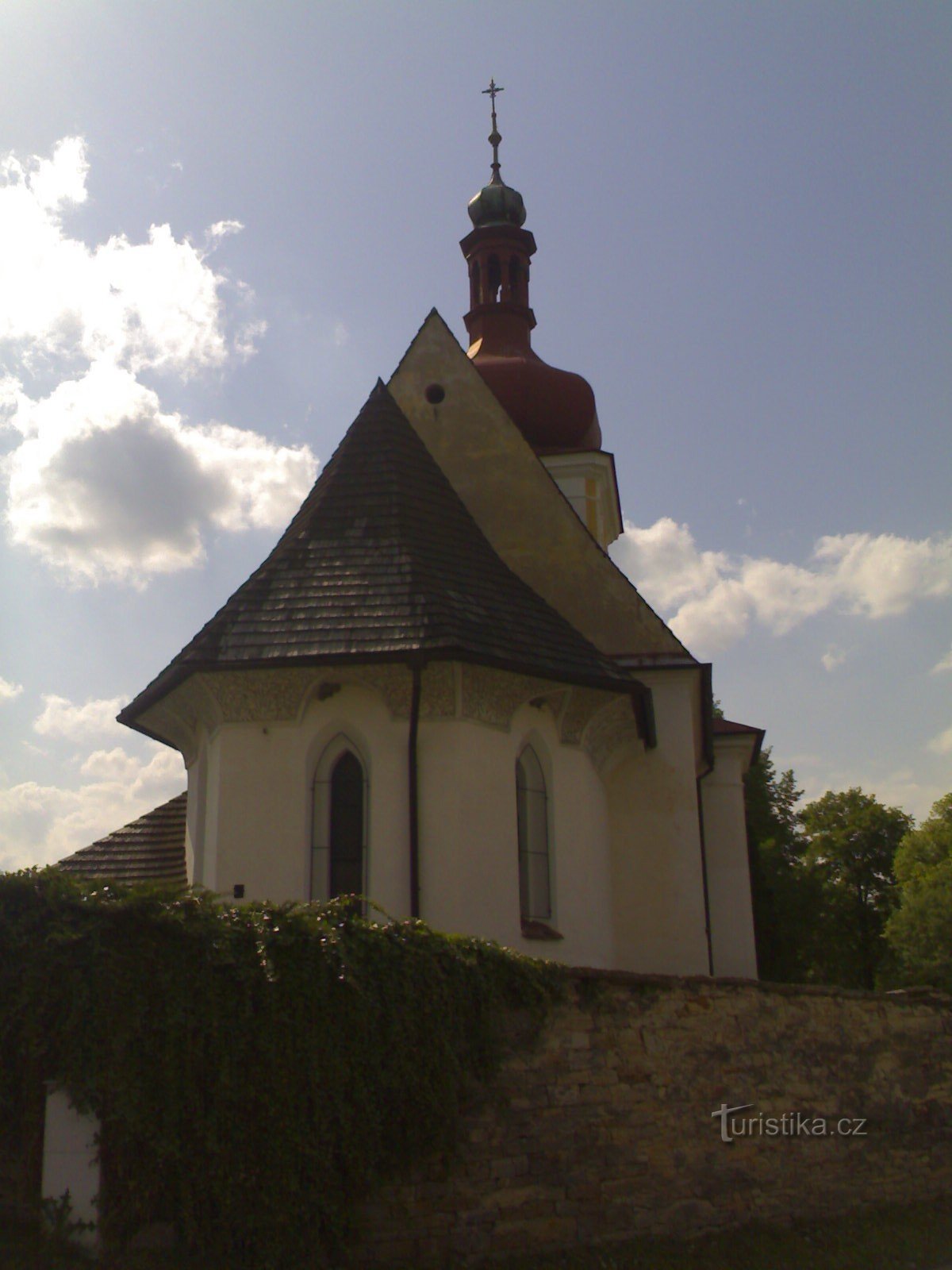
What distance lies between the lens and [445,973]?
28.2 ft

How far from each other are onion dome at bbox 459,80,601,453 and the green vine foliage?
17.0 metres

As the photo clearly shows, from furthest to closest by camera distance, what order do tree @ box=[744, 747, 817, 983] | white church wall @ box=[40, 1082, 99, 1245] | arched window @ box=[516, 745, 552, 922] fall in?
tree @ box=[744, 747, 817, 983], arched window @ box=[516, 745, 552, 922], white church wall @ box=[40, 1082, 99, 1245]

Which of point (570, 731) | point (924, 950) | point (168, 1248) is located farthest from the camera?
point (924, 950)

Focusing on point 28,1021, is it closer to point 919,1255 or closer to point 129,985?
point 129,985

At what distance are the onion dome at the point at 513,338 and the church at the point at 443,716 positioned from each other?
7092 millimetres

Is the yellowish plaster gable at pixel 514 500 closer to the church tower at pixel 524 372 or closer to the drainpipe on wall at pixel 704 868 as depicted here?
the drainpipe on wall at pixel 704 868

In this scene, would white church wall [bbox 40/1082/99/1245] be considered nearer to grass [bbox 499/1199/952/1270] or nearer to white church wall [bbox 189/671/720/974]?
grass [bbox 499/1199/952/1270]

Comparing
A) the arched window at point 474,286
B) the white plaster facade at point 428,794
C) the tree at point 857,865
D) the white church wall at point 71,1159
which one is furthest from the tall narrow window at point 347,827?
the tree at point 857,865

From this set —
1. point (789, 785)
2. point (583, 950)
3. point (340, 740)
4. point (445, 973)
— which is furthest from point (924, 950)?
point (445, 973)

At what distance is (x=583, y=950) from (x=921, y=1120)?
3785mm

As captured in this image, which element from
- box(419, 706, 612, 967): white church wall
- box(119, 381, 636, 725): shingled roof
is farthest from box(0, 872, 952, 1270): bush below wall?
box(119, 381, 636, 725): shingled roof

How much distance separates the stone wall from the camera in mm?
8406

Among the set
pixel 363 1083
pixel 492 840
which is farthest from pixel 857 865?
pixel 363 1083

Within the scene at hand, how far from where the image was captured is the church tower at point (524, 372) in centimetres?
2509
